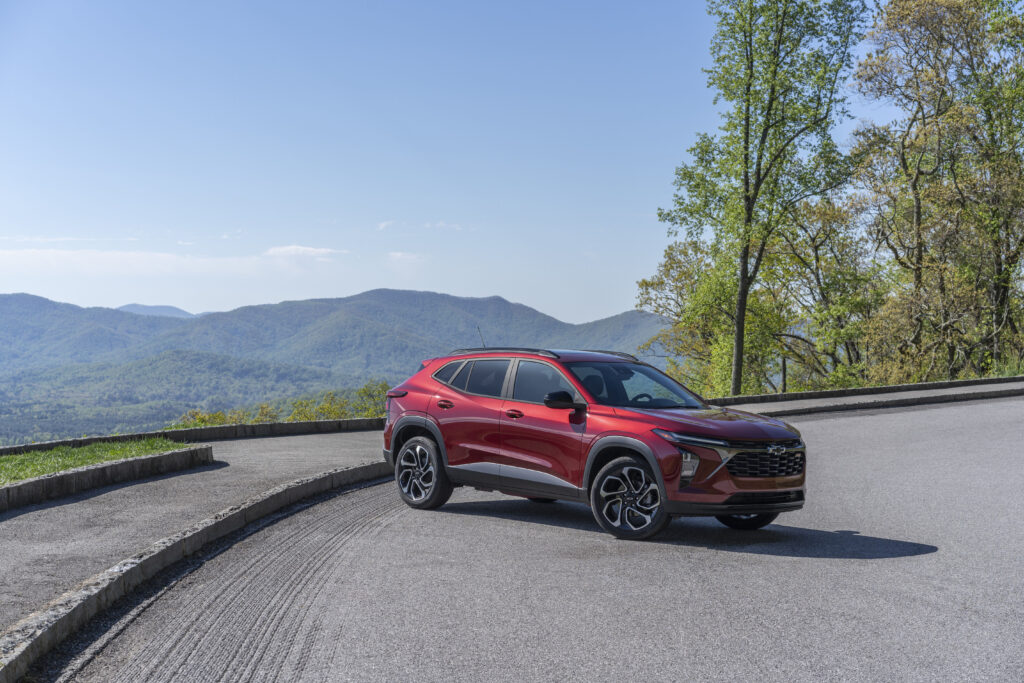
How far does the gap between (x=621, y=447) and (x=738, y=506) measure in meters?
1.11

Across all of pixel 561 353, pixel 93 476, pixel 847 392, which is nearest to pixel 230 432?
pixel 93 476

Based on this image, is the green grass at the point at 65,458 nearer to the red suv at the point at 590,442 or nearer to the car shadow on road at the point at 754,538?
the red suv at the point at 590,442

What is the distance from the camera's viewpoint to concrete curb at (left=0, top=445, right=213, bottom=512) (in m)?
9.20

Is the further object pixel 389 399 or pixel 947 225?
pixel 947 225

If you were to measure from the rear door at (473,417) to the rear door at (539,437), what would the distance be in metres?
0.15

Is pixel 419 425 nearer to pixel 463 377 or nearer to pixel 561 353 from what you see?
pixel 463 377

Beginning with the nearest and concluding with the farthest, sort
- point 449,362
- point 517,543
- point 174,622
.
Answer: point 174,622 < point 517,543 < point 449,362

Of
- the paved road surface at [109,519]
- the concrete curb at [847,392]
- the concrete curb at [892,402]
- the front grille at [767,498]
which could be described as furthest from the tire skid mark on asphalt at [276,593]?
the concrete curb at [847,392]

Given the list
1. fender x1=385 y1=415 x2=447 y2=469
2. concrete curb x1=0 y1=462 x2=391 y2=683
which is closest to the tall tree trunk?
fender x1=385 y1=415 x2=447 y2=469

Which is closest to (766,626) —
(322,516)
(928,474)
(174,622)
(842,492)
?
(174,622)

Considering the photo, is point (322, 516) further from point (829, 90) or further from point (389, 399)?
point (829, 90)

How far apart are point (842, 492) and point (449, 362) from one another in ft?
15.8

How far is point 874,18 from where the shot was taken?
39906mm

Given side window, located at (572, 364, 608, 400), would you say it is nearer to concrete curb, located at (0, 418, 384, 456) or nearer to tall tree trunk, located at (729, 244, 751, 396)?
concrete curb, located at (0, 418, 384, 456)
